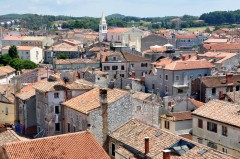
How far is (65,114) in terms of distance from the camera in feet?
137

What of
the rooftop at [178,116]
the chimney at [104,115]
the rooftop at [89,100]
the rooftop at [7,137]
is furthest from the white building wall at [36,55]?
the rooftop at [7,137]

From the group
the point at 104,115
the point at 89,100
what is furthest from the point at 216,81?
the point at 104,115

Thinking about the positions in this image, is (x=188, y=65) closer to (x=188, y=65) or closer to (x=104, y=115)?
(x=188, y=65)

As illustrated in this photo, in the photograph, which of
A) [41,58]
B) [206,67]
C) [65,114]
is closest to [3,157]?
[65,114]

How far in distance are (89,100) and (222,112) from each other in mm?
11483

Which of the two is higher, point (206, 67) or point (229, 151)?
point (206, 67)

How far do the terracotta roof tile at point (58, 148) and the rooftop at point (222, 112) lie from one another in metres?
11.7

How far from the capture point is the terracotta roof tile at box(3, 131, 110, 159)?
29.1 meters

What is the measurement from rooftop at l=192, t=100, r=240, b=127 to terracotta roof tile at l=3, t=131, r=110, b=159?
38.5 feet

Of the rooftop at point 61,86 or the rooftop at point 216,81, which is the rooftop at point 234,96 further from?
the rooftop at point 61,86

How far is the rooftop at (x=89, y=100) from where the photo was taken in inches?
1451

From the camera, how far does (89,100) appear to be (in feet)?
127

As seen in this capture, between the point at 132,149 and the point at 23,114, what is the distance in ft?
72.1

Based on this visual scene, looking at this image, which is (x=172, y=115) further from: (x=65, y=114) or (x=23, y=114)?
(x=23, y=114)
